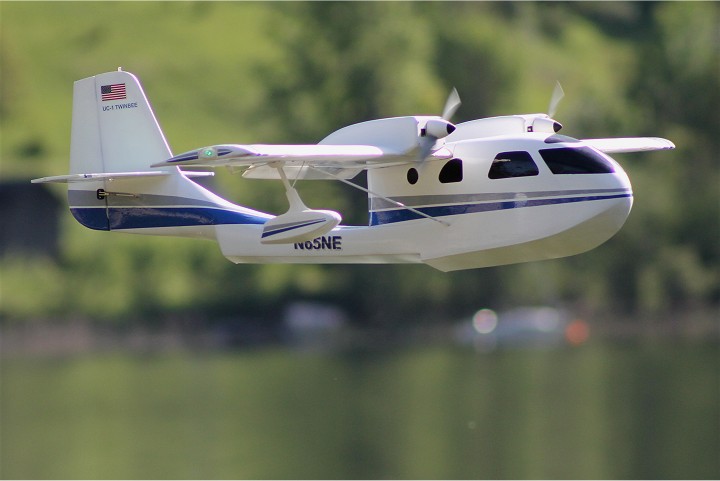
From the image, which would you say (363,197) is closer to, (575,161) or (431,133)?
(431,133)

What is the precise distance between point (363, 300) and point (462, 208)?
39686mm

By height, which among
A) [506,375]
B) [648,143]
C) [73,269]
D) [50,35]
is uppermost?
[50,35]

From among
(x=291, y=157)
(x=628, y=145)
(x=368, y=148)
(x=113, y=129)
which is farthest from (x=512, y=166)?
(x=113, y=129)

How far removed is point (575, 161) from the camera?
18438 millimetres

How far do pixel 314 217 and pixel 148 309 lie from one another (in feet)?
132

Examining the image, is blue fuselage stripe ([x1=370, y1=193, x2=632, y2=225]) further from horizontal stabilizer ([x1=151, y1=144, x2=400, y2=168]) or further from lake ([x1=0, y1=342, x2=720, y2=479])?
lake ([x1=0, y1=342, x2=720, y2=479])

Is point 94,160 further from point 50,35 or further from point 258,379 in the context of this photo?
point 50,35

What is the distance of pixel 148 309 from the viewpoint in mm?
→ 57688

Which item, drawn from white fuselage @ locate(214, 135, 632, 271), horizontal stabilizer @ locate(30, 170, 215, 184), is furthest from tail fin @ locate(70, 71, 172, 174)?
white fuselage @ locate(214, 135, 632, 271)


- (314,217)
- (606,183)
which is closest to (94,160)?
(314,217)

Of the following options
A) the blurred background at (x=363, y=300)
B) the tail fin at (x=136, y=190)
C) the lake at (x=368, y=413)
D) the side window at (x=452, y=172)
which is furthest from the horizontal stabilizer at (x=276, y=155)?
the blurred background at (x=363, y=300)

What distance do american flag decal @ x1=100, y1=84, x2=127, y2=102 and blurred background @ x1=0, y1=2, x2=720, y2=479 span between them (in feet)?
63.3

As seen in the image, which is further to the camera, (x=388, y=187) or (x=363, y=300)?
(x=363, y=300)

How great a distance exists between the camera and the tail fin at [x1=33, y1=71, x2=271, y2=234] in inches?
804
